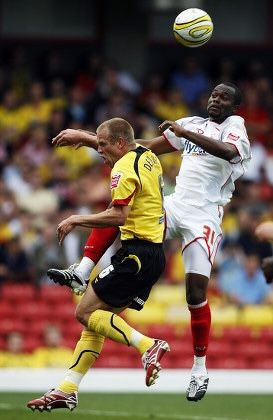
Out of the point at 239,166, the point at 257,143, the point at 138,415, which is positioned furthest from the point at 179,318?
the point at 239,166

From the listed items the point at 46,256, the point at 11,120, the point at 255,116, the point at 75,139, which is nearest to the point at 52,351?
the point at 46,256

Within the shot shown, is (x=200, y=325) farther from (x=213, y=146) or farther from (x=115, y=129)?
(x=115, y=129)

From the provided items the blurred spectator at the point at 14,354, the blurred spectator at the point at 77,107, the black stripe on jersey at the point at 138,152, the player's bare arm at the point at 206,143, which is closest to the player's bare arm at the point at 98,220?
the black stripe on jersey at the point at 138,152

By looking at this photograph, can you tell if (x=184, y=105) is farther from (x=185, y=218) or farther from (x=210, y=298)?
(x=185, y=218)

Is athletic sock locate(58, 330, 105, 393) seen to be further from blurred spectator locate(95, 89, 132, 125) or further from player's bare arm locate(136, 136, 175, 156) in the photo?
blurred spectator locate(95, 89, 132, 125)

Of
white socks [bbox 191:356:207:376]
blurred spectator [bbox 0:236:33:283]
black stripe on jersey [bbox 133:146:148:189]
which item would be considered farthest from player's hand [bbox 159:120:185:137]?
blurred spectator [bbox 0:236:33:283]

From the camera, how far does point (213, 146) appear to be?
11.2m

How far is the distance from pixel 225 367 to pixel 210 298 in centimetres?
91

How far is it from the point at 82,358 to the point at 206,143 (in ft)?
6.47

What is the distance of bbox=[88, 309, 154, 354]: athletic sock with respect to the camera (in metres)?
10.9

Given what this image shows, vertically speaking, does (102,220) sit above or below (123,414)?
above

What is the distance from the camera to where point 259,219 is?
18.8 meters

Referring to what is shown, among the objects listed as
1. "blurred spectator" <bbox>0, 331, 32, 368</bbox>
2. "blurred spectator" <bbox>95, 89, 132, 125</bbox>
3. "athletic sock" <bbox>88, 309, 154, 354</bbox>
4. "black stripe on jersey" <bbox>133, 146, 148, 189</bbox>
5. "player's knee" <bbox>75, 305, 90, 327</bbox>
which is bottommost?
"blurred spectator" <bbox>0, 331, 32, 368</bbox>

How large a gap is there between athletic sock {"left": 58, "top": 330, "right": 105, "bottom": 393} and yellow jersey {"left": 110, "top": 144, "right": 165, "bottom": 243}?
2.82 feet
